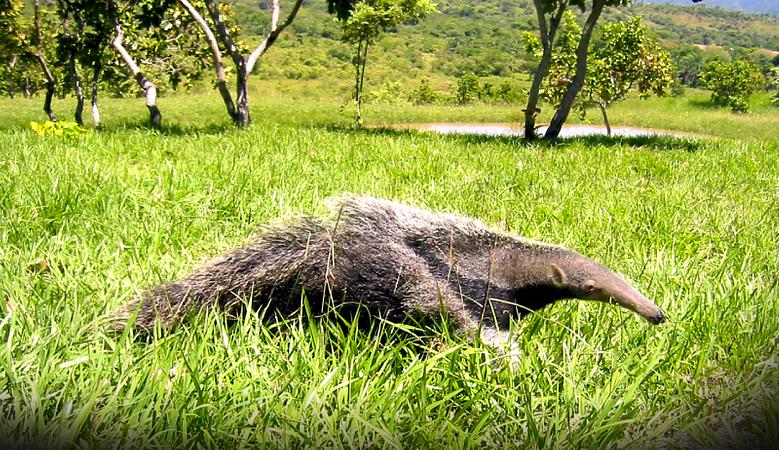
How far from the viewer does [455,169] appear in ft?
21.8

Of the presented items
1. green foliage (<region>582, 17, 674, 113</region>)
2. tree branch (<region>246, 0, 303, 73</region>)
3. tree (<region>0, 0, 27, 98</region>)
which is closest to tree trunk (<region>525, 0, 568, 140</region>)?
tree branch (<region>246, 0, 303, 73</region>)

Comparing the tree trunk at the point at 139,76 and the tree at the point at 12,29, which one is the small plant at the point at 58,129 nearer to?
the tree trunk at the point at 139,76

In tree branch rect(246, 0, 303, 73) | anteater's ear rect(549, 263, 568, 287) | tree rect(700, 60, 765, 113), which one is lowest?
anteater's ear rect(549, 263, 568, 287)

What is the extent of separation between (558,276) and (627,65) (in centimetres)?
1813

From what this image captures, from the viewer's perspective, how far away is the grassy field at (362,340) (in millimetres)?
1790

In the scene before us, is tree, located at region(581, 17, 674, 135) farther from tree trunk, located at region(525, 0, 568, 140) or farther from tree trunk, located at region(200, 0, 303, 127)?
tree trunk, located at region(200, 0, 303, 127)

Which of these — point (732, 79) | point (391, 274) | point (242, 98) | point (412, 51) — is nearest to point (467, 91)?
point (732, 79)

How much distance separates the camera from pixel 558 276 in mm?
2787

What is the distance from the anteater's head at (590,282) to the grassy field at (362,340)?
0.40 feet

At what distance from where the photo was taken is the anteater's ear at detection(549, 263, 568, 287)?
2760 mm

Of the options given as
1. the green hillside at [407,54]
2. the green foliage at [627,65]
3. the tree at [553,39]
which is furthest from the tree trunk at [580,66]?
the green hillside at [407,54]

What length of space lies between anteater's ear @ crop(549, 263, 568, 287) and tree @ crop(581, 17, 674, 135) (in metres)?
17.2

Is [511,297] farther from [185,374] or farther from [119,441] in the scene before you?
[119,441]

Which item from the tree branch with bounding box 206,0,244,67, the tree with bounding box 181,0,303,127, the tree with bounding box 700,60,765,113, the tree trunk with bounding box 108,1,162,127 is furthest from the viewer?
the tree with bounding box 700,60,765,113
